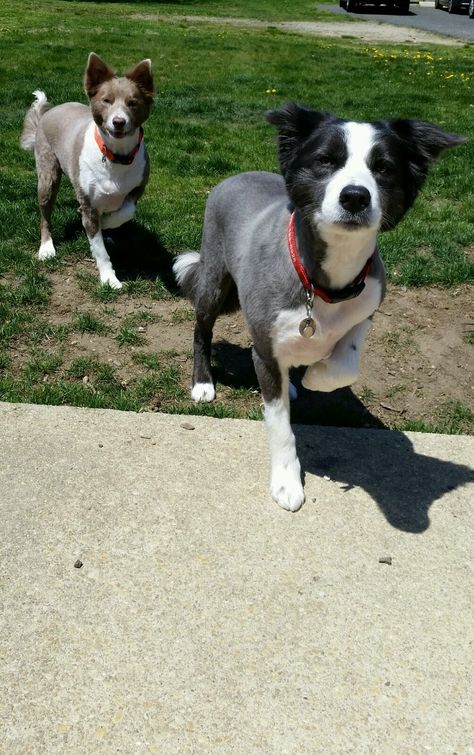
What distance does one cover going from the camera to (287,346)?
3.31 metres

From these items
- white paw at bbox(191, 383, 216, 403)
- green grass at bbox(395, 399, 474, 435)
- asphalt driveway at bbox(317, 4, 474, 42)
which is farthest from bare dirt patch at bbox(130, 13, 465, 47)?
white paw at bbox(191, 383, 216, 403)

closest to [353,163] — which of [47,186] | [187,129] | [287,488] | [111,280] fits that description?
[287,488]

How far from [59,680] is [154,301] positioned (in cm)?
352

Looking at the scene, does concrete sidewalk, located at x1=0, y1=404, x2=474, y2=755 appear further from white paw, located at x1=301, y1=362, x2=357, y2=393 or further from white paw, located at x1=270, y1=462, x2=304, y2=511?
white paw, located at x1=301, y1=362, x2=357, y2=393

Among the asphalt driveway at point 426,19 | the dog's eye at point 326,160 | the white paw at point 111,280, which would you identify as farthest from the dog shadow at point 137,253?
the asphalt driveway at point 426,19

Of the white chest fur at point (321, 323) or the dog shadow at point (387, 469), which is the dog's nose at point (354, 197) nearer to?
the white chest fur at point (321, 323)

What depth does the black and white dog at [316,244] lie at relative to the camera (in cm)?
285

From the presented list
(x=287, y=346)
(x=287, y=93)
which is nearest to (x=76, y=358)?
(x=287, y=346)

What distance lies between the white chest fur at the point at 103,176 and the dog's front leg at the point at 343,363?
9.63 feet

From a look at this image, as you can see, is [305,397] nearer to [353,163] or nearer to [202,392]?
[202,392]

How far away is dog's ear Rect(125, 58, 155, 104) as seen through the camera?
18.5 feet

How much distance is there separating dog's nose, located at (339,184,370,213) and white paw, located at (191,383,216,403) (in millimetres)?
1968

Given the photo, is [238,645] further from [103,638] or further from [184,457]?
[184,457]

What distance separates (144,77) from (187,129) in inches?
175
